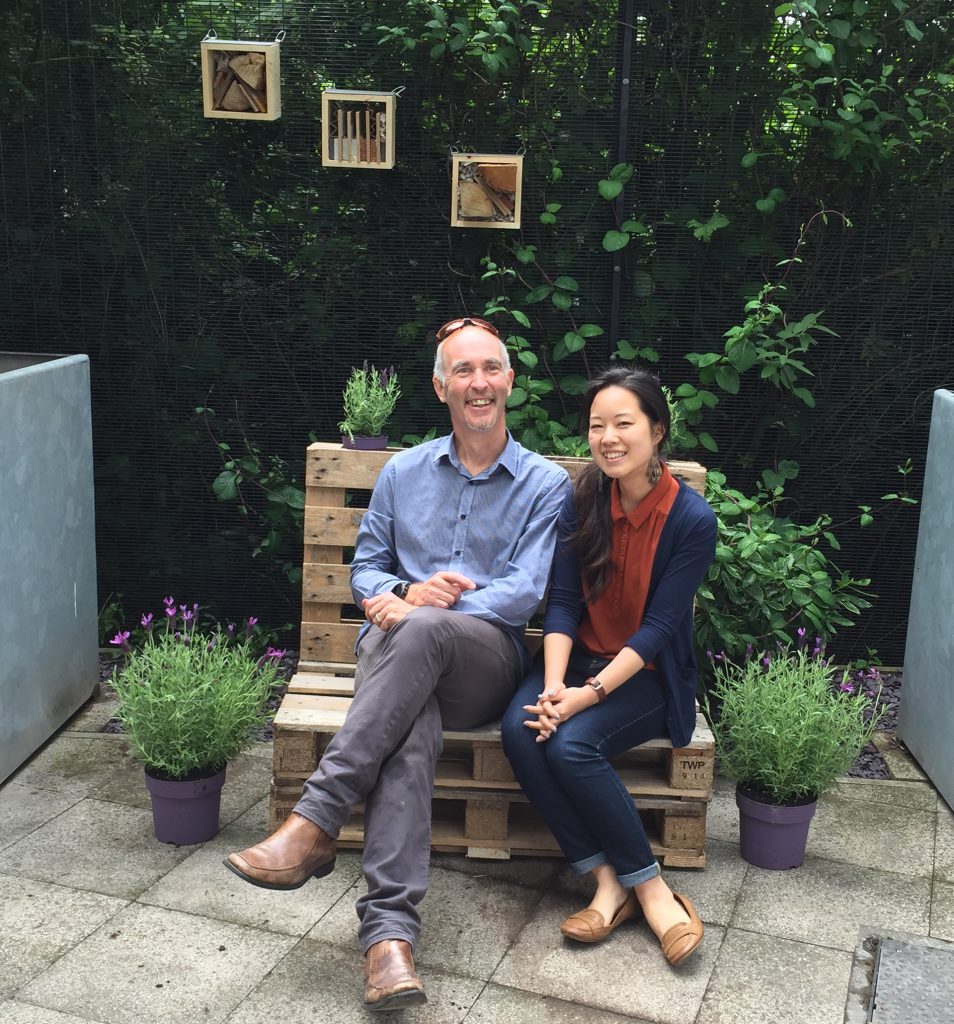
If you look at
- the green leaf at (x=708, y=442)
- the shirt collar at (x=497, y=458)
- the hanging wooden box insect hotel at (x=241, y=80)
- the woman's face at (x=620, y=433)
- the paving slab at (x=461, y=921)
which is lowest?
the paving slab at (x=461, y=921)

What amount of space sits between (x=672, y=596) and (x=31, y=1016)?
5.48ft

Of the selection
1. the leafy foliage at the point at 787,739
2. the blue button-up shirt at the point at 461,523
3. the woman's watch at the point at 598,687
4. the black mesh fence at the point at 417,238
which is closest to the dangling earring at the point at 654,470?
the blue button-up shirt at the point at 461,523

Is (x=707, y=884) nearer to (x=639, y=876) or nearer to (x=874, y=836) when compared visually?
(x=639, y=876)

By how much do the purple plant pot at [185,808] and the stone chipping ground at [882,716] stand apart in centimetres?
61

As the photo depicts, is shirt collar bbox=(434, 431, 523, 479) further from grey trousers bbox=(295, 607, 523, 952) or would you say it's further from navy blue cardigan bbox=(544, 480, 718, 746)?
grey trousers bbox=(295, 607, 523, 952)

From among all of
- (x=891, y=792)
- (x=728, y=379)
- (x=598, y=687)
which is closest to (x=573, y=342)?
(x=728, y=379)

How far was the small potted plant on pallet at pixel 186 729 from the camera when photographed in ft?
9.88

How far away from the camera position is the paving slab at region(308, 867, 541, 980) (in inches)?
104

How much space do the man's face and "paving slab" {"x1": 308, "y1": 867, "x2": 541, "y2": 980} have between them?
1172mm

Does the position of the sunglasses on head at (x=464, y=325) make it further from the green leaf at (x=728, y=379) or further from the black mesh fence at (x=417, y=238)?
the green leaf at (x=728, y=379)

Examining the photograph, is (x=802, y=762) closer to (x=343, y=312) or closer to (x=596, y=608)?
(x=596, y=608)

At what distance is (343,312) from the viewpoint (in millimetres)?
4348

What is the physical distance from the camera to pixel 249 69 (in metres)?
4.04

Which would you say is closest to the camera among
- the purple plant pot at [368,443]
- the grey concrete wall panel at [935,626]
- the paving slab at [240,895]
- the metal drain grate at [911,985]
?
the metal drain grate at [911,985]
